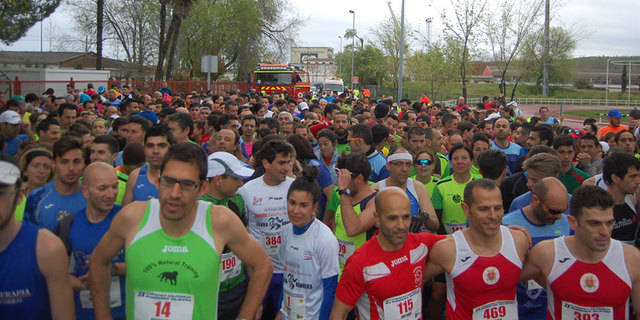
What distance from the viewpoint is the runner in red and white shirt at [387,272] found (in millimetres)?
3586

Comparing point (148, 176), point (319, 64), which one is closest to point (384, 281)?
point (148, 176)

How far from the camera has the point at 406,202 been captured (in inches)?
142

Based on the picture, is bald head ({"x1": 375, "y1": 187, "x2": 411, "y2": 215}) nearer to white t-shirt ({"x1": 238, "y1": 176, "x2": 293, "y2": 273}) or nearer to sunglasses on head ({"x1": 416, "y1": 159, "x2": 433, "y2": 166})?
white t-shirt ({"x1": 238, "y1": 176, "x2": 293, "y2": 273})

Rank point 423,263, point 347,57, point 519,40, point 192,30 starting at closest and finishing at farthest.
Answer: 1. point 423,263
2. point 519,40
3. point 192,30
4. point 347,57

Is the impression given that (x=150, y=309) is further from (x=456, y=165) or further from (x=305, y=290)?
(x=456, y=165)

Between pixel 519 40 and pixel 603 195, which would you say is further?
pixel 519 40

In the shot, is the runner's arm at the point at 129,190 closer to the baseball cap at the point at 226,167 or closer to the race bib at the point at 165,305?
the baseball cap at the point at 226,167

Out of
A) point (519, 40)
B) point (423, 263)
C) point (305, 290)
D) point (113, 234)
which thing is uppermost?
point (519, 40)

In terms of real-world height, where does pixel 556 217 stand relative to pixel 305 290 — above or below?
above

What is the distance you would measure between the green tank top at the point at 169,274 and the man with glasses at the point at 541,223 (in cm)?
247

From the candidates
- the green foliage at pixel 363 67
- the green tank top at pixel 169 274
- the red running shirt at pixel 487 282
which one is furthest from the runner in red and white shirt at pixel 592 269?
the green foliage at pixel 363 67

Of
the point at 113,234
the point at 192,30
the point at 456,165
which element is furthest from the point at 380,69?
the point at 113,234

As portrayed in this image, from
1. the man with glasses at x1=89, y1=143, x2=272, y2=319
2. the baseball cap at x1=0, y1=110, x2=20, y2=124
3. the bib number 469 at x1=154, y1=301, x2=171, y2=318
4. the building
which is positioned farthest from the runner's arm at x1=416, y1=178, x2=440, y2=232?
the building

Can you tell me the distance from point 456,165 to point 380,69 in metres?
45.9
